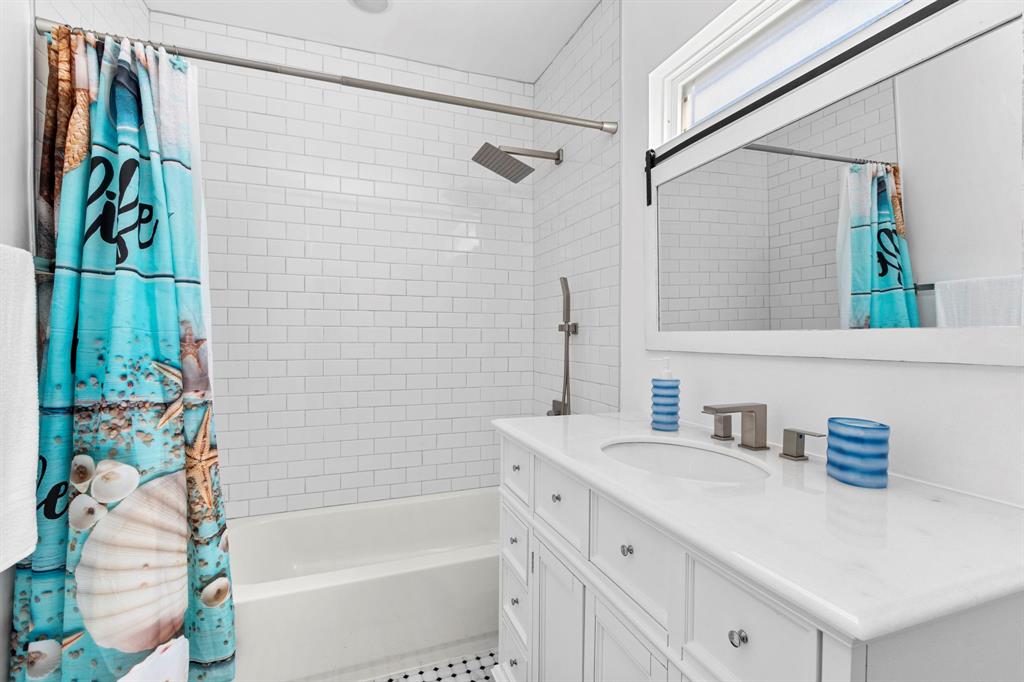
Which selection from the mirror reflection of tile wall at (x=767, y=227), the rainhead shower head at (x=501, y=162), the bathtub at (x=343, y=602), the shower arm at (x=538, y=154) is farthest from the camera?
the shower arm at (x=538, y=154)

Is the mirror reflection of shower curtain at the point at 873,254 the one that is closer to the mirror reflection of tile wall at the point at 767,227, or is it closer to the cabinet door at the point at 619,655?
the mirror reflection of tile wall at the point at 767,227

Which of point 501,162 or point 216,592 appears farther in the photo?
point 501,162

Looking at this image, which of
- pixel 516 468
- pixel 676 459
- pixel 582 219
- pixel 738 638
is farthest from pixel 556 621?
pixel 582 219

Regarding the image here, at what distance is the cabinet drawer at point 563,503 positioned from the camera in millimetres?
1068

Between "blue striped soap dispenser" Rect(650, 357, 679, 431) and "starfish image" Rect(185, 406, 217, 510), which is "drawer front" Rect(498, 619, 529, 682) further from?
"starfish image" Rect(185, 406, 217, 510)

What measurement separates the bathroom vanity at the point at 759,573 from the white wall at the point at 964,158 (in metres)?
0.43

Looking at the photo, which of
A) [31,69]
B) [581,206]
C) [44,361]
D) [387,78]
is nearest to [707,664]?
[44,361]

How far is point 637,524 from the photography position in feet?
2.88

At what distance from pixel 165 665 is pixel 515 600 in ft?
3.12

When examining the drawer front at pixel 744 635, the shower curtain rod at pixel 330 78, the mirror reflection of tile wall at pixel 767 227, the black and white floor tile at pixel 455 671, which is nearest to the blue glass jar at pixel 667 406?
the mirror reflection of tile wall at pixel 767 227

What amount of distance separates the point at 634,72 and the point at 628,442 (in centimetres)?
141

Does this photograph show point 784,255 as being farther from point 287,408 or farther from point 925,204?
point 287,408

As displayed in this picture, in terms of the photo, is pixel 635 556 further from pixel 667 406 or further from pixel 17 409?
pixel 17 409

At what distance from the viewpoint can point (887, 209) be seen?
3.17 feet
